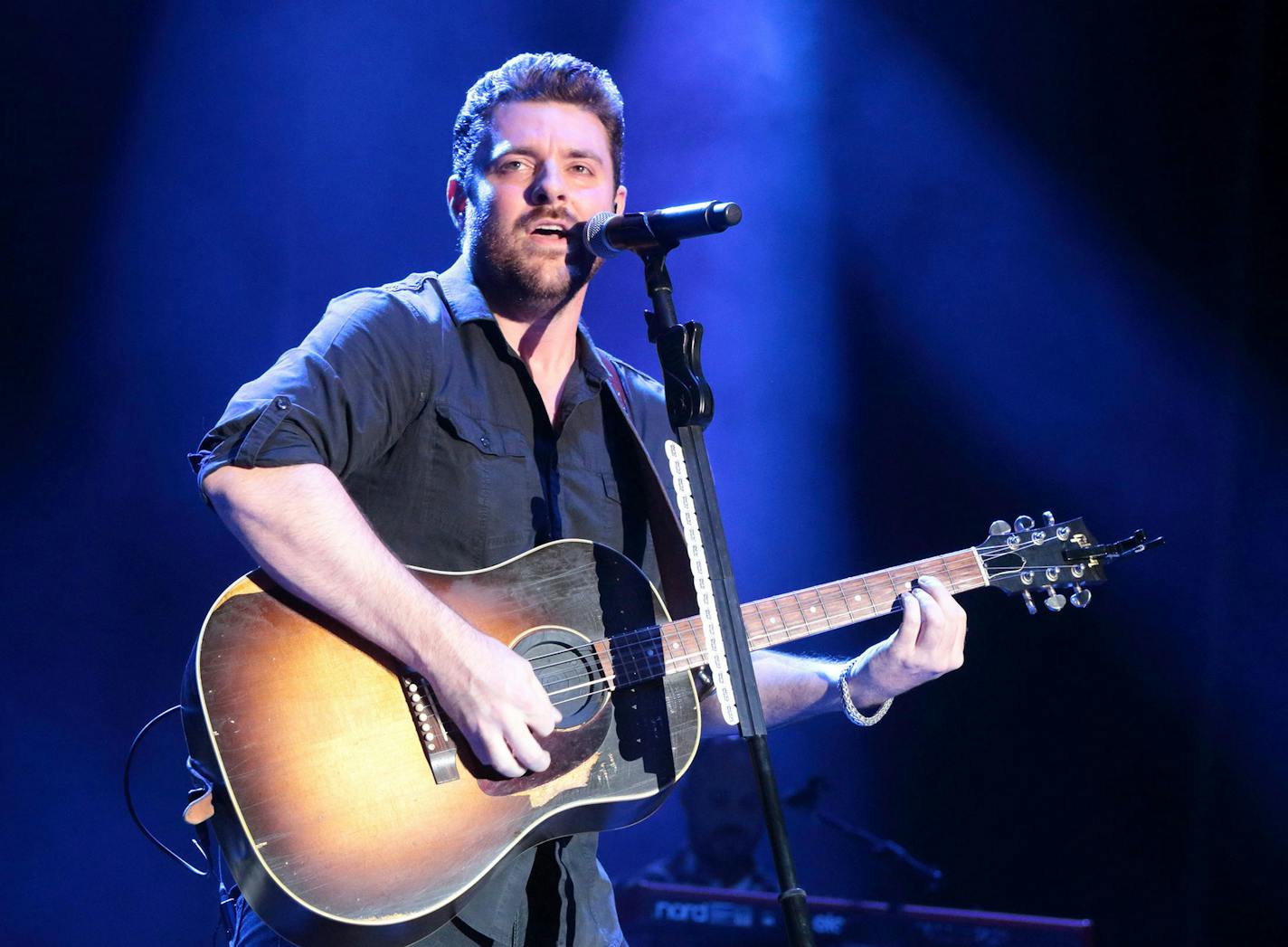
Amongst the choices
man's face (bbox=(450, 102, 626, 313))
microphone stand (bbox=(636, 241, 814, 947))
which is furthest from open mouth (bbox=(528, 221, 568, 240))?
microphone stand (bbox=(636, 241, 814, 947))

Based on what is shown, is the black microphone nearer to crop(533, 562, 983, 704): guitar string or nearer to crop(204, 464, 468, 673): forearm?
crop(204, 464, 468, 673): forearm

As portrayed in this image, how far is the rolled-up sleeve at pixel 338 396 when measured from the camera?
6.75 feet

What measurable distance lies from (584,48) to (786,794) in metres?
4.01

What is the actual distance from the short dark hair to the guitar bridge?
4.59ft

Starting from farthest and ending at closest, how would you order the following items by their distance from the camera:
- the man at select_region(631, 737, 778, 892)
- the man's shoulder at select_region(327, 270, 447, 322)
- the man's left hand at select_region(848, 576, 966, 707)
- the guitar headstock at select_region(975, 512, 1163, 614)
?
the man at select_region(631, 737, 778, 892), the guitar headstock at select_region(975, 512, 1163, 614), the man's left hand at select_region(848, 576, 966, 707), the man's shoulder at select_region(327, 270, 447, 322)

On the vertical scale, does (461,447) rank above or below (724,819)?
above

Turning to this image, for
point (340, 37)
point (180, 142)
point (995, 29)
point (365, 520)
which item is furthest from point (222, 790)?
point (995, 29)

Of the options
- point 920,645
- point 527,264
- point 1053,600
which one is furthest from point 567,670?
point 1053,600

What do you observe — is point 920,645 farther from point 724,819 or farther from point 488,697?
point 724,819

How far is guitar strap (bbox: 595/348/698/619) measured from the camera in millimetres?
→ 2678

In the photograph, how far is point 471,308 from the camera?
2.66 m

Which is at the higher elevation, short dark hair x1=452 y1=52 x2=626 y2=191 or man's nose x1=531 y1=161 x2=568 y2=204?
short dark hair x1=452 y1=52 x2=626 y2=191

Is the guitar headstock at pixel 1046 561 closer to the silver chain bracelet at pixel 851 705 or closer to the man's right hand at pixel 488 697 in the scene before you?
the silver chain bracelet at pixel 851 705

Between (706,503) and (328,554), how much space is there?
2.49 feet
